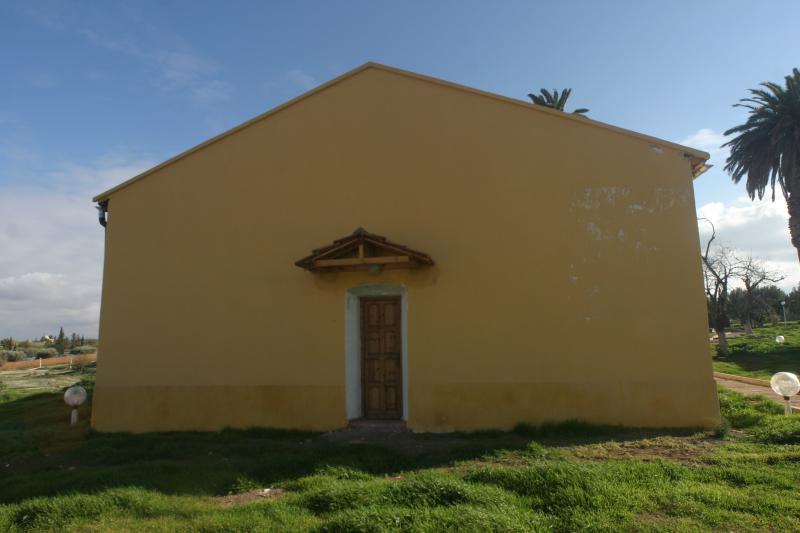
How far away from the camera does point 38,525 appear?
494cm

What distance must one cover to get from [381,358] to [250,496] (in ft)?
12.6

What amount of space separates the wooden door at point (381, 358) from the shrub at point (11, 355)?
38552 mm

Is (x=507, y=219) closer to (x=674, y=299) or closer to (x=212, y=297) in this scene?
(x=674, y=299)

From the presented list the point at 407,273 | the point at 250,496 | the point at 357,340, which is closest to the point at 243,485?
the point at 250,496

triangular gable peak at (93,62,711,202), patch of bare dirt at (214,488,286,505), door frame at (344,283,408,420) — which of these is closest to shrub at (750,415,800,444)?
triangular gable peak at (93,62,711,202)

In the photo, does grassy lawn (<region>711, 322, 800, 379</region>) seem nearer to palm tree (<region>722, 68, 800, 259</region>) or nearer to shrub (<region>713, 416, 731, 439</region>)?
palm tree (<region>722, 68, 800, 259</region>)

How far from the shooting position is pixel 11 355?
38188 mm

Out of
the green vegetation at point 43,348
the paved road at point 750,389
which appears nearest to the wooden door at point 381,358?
the paved road at point 750,389

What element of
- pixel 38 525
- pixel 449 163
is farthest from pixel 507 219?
pixel 38 525

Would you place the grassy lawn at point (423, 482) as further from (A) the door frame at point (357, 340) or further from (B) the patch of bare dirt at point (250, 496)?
(A) the door frame at point (357, 340)

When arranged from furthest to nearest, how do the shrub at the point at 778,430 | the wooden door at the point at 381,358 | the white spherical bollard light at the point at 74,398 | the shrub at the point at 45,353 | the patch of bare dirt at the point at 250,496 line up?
the shrub at the point at 45,353
the white spherical bollard light at the point at 74,398
the wooden door at the point at 381,358
the shrub at the point at 778,430
the patch of bare dirt at the point at 250,496

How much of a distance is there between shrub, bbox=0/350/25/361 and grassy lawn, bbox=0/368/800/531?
36468 millimetres

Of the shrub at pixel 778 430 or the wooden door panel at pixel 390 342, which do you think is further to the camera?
the wooden door panel at pixel 390 342

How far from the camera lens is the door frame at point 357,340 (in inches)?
345
